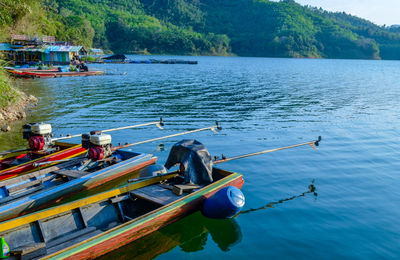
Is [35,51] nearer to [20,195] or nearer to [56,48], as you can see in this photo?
[56,48]

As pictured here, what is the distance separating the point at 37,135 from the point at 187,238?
7.19 m

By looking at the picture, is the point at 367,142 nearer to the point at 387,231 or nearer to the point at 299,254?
the point at 387,231

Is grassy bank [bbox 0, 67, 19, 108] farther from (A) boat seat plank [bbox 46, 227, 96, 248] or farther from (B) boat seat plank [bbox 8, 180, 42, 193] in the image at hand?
(A) boat seat plank [bbox 46, 227, 96, 248]

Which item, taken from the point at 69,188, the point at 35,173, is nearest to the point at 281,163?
the point at 69,188

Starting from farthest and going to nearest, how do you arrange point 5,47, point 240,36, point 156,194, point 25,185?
point 240,36 < point 5,47 < point 25,185 < point 156,194

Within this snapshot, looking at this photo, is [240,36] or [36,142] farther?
[240,36]

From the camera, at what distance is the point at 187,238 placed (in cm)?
905

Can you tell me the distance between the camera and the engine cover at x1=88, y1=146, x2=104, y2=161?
38.6ft

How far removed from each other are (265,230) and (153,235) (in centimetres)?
330

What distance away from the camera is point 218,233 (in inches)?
369

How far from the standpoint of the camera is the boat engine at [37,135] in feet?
39.3

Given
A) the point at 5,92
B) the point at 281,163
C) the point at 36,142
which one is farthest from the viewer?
the point at 5,92

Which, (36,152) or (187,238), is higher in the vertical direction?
(36,152)

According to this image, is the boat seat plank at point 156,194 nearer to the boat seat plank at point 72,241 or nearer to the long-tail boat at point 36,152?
the boat seat plank at point 72,241
